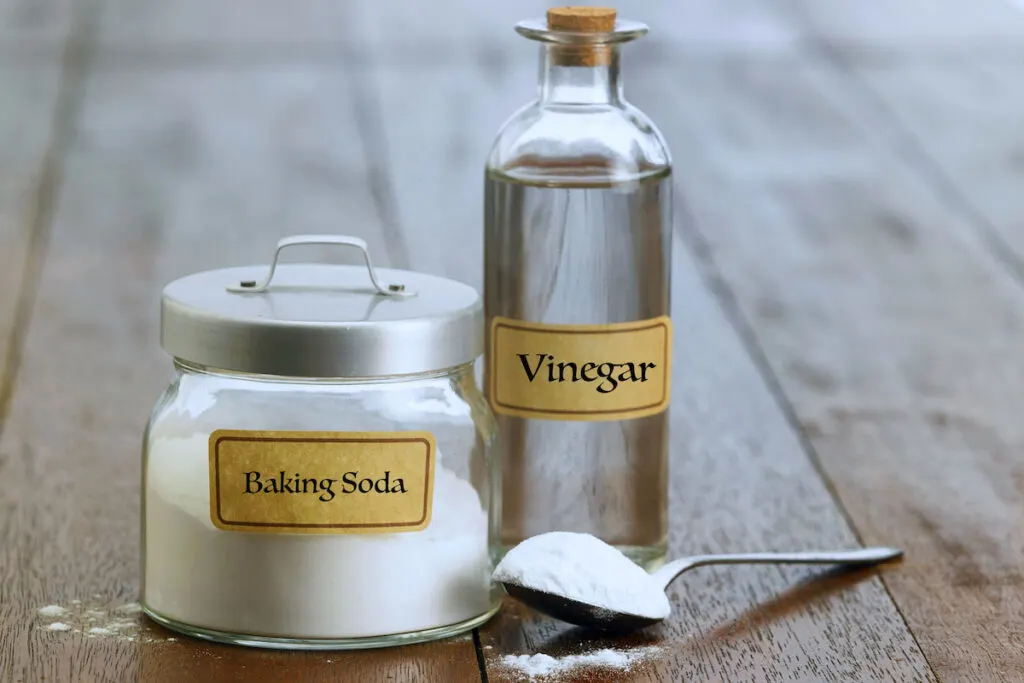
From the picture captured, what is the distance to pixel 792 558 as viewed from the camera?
2.20 ft

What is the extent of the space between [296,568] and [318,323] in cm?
8

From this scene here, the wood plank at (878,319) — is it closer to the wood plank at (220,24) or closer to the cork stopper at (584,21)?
the cork stopper at (584,21)

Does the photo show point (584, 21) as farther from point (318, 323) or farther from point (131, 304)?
point (131, 304)

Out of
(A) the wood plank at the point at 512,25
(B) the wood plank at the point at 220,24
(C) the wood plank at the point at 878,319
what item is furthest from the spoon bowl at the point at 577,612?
(B) the wood plank at the point at 220,24

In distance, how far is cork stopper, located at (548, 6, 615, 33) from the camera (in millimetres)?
632

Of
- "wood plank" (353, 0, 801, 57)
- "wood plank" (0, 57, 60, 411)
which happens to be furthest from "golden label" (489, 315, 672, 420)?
"wood plank" (353, 0, 801, 57)

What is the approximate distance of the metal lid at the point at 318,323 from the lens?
54 centimetres

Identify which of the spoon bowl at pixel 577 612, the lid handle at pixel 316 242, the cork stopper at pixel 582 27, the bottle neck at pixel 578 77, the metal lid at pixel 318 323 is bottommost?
the spoon bowl at pixel 577 612

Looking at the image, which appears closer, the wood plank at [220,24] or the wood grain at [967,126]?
the wood grain at [967,126]

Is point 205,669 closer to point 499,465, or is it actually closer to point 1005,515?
point 499,465

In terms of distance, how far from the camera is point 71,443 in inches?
32.5

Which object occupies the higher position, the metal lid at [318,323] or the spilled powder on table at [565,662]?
the metal lid at [318,323]

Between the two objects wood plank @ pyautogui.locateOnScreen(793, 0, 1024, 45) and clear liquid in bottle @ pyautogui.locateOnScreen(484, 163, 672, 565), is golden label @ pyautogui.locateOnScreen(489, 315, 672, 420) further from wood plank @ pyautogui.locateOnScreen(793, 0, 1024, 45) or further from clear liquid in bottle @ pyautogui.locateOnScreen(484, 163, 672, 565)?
wood plank @ pyautogui.locateOnScreen(793, 0, 1024, 45)

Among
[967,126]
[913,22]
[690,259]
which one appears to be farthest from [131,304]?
[913,22]
